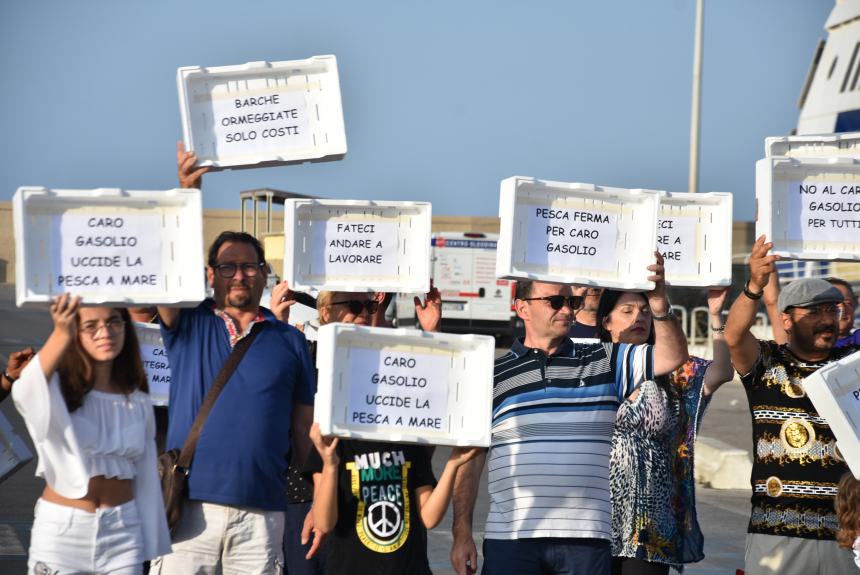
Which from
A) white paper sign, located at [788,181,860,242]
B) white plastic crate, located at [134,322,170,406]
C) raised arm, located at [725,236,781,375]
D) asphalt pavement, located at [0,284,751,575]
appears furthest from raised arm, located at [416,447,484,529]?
white plastic crate, located at [134,322,170,406]

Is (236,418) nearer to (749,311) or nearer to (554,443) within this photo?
(554,443)

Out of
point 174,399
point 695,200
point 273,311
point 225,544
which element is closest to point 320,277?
point 273,311

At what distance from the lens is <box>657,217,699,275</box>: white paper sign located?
19.7 ft

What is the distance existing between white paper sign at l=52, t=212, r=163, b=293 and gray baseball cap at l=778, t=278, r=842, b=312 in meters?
2.80

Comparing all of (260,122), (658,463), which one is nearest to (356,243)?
(260,122)

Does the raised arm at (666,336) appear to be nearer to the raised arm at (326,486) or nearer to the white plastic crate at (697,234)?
the white plastic crate at (697,234)

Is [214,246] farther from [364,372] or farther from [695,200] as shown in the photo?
[695,200]

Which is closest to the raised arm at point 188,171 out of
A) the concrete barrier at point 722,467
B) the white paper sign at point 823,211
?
the white paper sign at point 823,211

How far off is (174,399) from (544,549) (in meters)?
1.63

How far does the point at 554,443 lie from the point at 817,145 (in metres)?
1.86

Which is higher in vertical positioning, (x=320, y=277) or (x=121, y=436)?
(x=320, y=277)

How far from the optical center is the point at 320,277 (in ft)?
19.5

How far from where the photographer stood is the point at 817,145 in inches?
245

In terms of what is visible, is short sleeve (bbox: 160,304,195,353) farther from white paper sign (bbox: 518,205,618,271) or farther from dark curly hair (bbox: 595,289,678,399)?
dark curly hair (bbox: 595,289,678,399)
